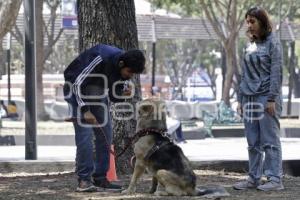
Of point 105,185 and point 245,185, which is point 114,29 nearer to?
point 105,185

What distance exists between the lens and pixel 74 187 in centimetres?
751

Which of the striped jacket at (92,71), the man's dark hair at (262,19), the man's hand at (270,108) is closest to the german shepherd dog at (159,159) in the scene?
the striped jacket at (92,71)

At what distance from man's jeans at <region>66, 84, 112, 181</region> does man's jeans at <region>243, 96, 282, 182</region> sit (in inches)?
60.6

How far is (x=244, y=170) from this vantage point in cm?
932

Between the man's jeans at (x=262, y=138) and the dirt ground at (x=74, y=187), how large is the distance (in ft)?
0.79

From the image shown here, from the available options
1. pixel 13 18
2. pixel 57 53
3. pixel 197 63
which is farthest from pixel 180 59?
pixel 13 18

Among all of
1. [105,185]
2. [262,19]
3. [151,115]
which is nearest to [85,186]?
[105,185]

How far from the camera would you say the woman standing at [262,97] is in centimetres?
698

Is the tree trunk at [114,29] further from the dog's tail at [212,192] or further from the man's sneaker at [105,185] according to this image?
the dog's tail at [212,192]

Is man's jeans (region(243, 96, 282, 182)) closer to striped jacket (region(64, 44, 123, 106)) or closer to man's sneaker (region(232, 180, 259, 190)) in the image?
man's sneaker (region(232, 180, 259, 190))

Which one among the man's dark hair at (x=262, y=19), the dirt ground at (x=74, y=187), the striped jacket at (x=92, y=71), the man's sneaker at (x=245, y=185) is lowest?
the dirt ground at (x=74, y=187)

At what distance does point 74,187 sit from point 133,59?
1865mm

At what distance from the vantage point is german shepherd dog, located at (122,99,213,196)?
21.7ft

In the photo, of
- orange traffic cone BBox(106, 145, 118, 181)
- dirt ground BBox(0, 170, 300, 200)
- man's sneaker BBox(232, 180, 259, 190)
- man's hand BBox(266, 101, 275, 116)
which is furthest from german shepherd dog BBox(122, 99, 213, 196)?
man's hand BBox(266, 101, 275, 116)
